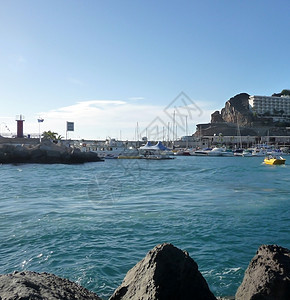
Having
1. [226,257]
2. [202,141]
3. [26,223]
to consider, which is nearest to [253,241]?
[226,257]

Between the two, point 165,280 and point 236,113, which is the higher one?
point 236,113

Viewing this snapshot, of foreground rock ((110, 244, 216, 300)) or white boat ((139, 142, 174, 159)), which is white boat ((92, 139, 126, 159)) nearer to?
white boat ((139, 142, 174, 159))

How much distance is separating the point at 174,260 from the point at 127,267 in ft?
12.7

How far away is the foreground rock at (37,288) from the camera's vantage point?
4307 millimetres

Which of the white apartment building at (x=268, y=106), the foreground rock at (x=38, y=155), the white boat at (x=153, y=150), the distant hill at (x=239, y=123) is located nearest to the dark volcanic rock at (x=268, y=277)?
the foreground rock at (x=38, y=155)

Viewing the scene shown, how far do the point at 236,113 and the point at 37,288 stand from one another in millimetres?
185899

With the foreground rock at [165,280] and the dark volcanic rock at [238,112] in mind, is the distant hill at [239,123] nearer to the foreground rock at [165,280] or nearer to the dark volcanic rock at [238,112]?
the dark volcanic rock at [238,112]

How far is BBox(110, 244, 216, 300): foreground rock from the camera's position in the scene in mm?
4883

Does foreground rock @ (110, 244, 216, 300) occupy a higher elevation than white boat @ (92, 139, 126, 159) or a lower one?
higher

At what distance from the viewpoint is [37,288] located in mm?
4621

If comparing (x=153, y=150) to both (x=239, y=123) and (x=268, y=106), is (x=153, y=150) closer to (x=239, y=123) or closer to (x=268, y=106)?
(x=239, y=123)

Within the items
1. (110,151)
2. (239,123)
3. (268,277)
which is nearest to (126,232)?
(268,277)

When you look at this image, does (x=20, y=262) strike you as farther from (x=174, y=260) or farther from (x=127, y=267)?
(x=174, y=260)

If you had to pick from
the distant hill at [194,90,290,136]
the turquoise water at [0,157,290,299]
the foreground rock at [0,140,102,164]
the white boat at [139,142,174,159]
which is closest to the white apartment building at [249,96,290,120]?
the distant hill at [194,90,290,136]
